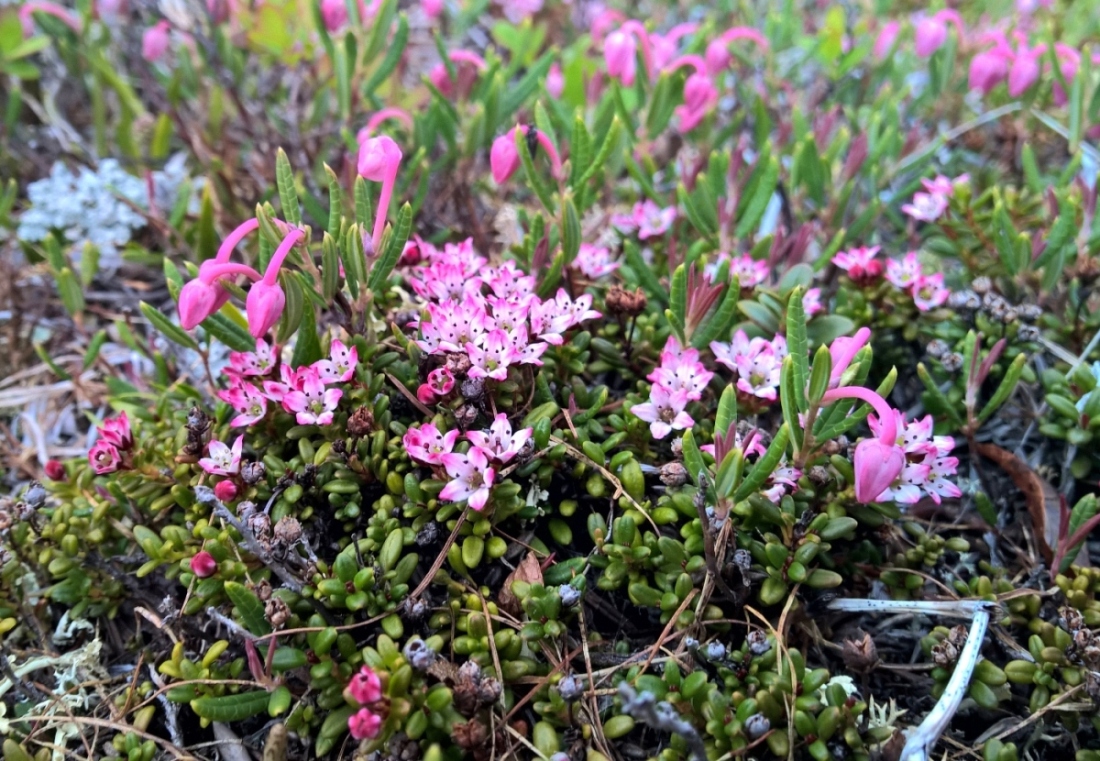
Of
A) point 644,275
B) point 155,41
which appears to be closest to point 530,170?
point 644,275

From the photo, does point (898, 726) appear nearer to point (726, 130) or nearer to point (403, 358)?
point (403, 358)

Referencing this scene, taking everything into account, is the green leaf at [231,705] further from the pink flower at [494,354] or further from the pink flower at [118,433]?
the pink flower at [494,354]

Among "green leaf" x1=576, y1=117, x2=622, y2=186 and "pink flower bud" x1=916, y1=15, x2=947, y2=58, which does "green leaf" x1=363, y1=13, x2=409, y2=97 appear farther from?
"pink flower bud" x1=916, y1=15, x2=947, y2=58

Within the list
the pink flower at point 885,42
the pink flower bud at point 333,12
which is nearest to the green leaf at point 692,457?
the pink flower bud at point 333,12

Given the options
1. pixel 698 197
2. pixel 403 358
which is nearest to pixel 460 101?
pixel 698 197

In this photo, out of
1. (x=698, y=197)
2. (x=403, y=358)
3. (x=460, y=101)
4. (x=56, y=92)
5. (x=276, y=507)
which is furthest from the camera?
(x=56, y=92)

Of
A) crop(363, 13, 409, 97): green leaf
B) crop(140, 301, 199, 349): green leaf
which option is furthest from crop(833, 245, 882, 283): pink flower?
crop(140, 301, 199, 349): green leaf
